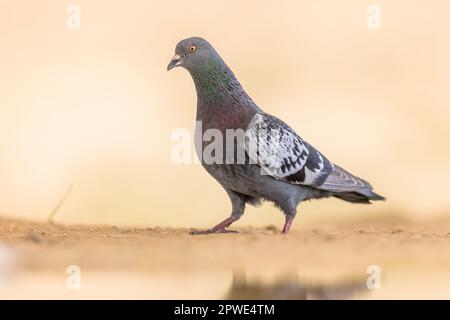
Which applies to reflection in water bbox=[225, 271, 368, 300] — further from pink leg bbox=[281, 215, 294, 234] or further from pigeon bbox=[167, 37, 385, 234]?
pink leg bbox=[281, 215, 294, 234]

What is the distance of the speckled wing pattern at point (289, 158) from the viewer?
754 centimetres

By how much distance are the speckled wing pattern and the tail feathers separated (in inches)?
3.3

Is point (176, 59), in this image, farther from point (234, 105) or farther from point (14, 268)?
point (14, 268)

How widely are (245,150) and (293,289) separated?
2835 mm

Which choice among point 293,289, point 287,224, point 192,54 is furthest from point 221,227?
point 293,289

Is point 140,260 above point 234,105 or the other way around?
the other way around

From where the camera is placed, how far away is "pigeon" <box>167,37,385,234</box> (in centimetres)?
745

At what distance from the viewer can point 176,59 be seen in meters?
7.91

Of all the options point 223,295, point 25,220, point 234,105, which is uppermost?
point 234,105

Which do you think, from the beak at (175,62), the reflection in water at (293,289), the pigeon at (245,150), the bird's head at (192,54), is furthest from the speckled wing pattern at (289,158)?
the reflection in water at (293,289)

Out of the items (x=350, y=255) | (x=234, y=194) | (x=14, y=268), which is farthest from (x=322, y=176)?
(x=14, y=268)

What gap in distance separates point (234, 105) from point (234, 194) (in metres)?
0.88

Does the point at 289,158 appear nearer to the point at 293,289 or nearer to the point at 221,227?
the point at 221,227

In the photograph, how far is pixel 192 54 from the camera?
7.87 meters
